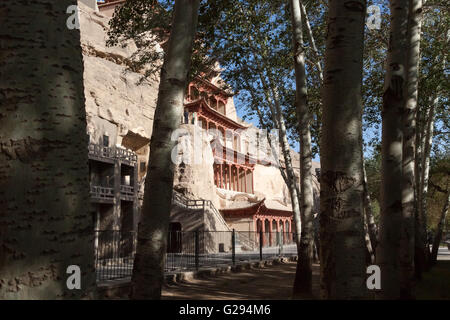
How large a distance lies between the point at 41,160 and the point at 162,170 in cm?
233

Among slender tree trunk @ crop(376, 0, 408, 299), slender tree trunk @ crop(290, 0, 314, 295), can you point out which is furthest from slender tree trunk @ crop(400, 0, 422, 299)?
slender tree trunk @ crop(290, 0, 314, 295)

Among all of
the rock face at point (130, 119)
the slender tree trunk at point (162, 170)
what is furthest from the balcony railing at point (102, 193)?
the slender tree trunk at point (162, 170)

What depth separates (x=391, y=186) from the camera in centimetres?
470

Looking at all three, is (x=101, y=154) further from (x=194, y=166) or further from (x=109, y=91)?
(x=194, y=166)

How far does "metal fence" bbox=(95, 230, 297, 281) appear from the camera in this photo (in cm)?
1093

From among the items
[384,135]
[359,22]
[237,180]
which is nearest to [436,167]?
[237,180]

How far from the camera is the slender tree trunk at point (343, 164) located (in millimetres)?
2984

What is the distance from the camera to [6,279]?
169 cm

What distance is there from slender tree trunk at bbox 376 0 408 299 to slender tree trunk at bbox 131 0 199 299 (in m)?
2.66

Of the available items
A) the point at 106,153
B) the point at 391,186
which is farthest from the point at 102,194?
the point at 391,186

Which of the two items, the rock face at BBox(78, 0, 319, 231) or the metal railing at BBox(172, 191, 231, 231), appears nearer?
the metal railing at BBox(172, 191, 231, 231)

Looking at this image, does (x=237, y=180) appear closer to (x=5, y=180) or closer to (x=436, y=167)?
(x=436, y=167)

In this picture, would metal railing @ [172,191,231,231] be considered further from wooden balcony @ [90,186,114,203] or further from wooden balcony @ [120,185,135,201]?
wooden balcony @ [90,186,114,203]

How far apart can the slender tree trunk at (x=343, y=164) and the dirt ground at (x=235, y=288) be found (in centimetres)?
571
